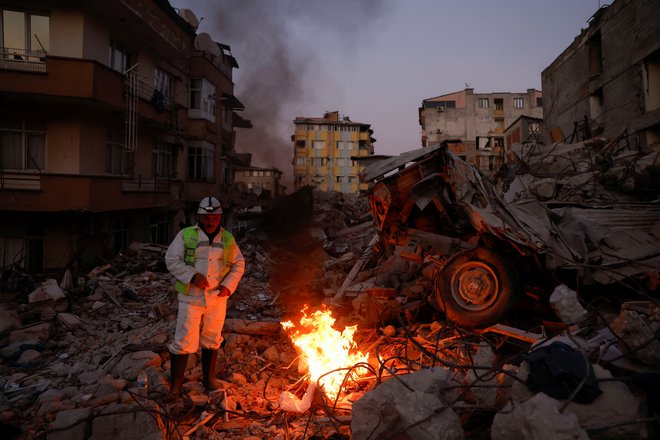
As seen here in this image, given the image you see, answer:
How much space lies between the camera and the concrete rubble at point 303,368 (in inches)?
109

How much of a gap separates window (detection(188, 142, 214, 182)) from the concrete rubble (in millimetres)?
9579

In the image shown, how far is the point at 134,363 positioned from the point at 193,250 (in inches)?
76.6

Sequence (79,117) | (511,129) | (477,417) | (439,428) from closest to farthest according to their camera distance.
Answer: (439,428) → (477,417) → (79,117) → (511,129)

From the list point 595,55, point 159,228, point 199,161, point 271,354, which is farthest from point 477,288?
point 595,55

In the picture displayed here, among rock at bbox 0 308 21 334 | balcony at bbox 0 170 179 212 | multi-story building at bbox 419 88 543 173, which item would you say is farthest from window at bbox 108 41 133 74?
multi-story building at bbox 419 88 543 173

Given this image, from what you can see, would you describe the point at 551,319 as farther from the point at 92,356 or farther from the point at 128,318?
the point at 128,318

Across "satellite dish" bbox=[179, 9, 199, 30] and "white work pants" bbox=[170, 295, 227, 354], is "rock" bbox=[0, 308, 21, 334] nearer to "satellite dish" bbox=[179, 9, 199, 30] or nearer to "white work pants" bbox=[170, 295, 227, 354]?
"white work pants" bbox=[170, 295, 227, 354]

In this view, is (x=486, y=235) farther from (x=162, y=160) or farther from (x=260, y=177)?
(x=260, y=177)

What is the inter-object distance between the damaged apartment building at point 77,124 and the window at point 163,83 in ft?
→ 0.94

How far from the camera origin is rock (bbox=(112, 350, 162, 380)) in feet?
16.8

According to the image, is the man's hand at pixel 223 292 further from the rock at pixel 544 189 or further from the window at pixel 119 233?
the window at pixel 119 233

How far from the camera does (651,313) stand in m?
4.01

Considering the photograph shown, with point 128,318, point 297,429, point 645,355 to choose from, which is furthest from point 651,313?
point 128,318

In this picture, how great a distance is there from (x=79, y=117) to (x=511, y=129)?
26.4m
